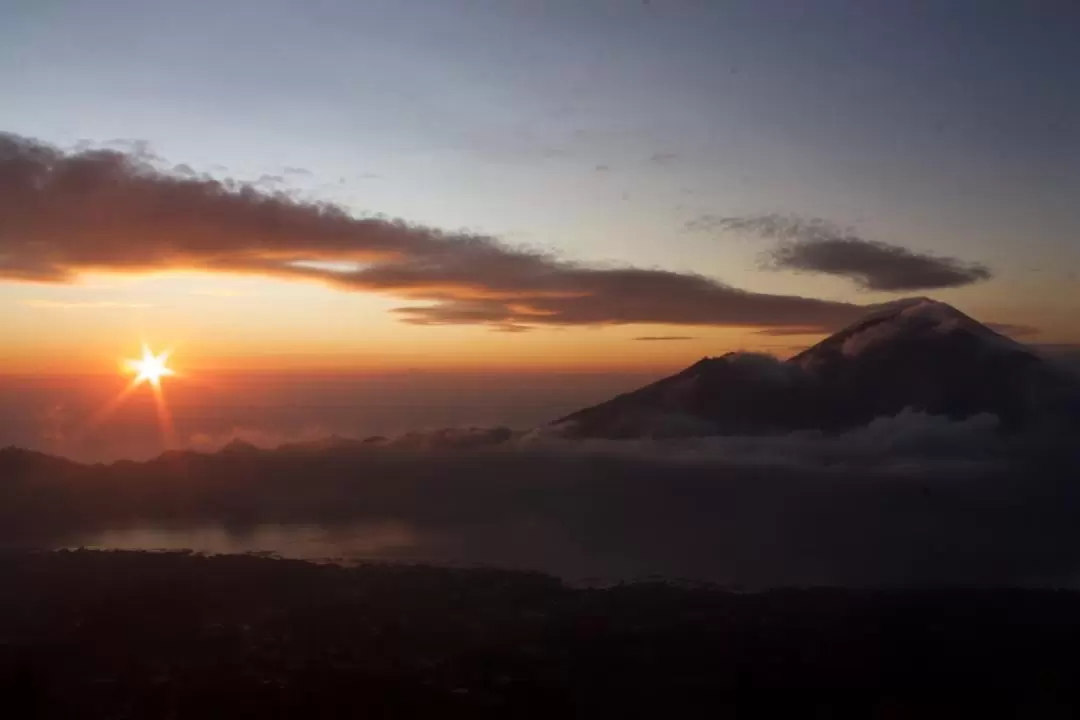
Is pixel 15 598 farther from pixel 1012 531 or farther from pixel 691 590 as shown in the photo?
pixel 1012 531

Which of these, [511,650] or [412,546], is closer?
[511,650]

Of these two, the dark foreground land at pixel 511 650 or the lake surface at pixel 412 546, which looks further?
the lake surface at pixel 412 546

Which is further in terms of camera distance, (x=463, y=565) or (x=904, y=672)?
(x=463, y=565)

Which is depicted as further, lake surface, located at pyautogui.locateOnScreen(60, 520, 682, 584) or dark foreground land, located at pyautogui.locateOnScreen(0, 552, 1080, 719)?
lake surface, located at pyautogui.locateOnScreen(60, 520, 682, 584)

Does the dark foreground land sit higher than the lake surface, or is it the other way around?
the dark foreground land

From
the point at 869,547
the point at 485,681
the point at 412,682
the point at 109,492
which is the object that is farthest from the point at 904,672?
the point at 109,492

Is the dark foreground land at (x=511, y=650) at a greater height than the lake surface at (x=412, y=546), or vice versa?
the dark foreground land at (x=511, y=650)

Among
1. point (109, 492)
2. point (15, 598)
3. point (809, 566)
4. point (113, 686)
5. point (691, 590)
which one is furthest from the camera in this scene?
point (109, 492)

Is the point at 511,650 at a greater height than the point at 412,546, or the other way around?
the point at 511,650
